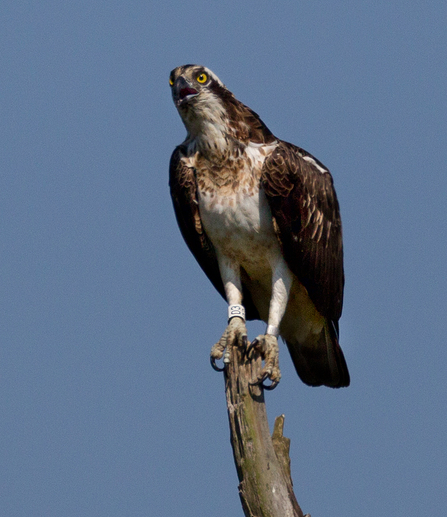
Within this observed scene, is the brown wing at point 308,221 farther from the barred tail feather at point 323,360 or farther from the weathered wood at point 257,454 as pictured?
the weathered wood at point 257,454

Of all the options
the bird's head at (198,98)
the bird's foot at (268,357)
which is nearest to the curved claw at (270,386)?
the bird's foot at (268,357)

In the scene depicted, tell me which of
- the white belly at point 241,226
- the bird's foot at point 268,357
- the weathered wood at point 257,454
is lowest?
the weathered wood at point 257,454

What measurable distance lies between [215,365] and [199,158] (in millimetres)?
1832

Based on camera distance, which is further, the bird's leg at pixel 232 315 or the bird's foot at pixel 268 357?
the bird's leg at pixel 232 315

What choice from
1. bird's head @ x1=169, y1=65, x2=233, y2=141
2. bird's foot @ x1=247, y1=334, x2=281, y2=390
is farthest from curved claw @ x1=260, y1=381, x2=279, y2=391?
bird's head @ x1=169, y1=65, x2=233, y2=141

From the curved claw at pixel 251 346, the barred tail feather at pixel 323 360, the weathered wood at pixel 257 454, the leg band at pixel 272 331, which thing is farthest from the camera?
the barred tail feather at pixel 323 360

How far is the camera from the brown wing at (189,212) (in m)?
7.55

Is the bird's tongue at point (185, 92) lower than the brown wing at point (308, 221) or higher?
higher

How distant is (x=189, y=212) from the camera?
761 centimetres

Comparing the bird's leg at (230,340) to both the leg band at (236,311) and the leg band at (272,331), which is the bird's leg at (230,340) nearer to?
the leg band at (236,311)

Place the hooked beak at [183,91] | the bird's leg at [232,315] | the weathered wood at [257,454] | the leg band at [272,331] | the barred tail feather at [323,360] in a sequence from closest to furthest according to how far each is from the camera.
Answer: the weathered wood at [257,454] → the bird's leg at [232,315] → the hooked beak at [183,91] → the leg band at [272,331] → the barred tail feather at [323,360]

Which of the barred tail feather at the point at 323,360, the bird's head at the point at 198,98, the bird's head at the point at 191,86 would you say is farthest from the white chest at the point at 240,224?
the barred tail feather at the point at 323,360

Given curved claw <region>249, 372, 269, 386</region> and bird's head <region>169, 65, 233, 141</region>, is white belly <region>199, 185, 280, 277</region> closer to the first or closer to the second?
bird's head <region>169, 65, 233, 141</region>

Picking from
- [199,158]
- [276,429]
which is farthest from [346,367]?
[199,158]
